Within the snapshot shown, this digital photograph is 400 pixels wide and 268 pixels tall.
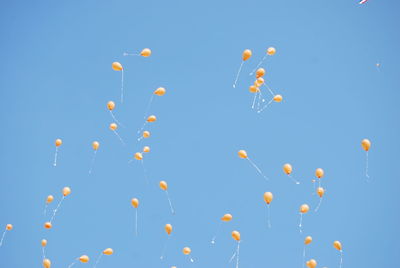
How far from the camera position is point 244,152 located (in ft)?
26.1

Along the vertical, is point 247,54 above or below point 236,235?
above

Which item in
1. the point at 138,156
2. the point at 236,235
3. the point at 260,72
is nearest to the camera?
the point at 260,72

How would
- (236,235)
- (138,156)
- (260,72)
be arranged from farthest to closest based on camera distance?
(138,156) → (236,235) → (260,72)

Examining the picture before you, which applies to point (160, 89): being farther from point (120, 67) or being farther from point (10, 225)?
point (10, 225)

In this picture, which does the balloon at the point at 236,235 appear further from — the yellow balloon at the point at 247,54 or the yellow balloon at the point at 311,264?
the yellow balloon at the point at 247,54

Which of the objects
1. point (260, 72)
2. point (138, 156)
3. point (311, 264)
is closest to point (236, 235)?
point (311, 264)

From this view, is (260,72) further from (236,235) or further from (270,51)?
(236,235)

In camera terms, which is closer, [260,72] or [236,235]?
[260,72]

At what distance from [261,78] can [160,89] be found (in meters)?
1.84

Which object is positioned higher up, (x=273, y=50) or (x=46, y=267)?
(x=273, y=50)

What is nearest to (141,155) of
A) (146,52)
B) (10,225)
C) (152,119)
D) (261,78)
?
(152,119)

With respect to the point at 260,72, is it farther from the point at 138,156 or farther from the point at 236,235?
the point at 236,235

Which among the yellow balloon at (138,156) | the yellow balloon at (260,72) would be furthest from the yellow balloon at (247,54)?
the yellow balloon at (138,156)

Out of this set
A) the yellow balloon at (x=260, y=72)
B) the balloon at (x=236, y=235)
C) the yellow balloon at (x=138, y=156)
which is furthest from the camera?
the yellow balloon at (x=138, y=156)
